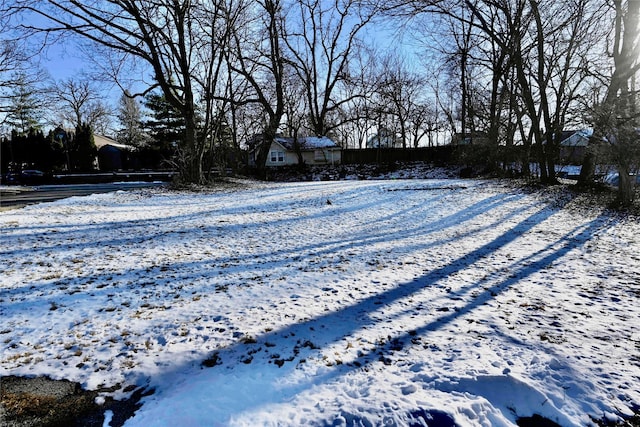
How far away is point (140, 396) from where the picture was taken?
2.55 m

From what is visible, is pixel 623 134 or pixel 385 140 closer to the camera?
pixel 623 134

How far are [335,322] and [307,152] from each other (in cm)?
4230

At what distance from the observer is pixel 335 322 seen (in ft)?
11.9

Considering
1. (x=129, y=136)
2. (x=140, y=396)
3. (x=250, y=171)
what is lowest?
(x=140, y=396)

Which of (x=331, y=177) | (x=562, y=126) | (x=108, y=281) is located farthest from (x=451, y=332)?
(x=331, y=177)

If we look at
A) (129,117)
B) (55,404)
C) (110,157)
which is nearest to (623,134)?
(55,404)

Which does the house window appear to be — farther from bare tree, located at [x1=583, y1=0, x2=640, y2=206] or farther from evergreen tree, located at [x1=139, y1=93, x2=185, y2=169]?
bare tree, located at [x1=583, y1=0, x2=640, y2=206]

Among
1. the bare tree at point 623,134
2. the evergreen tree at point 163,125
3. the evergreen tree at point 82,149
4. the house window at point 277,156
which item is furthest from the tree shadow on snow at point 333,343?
the evergreen tree at point 82,149

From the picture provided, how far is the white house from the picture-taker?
42.7 metres

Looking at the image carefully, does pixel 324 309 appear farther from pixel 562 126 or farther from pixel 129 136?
pixel 129 136

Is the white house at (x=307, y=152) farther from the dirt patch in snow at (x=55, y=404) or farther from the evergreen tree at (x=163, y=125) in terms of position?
the dirt patch in snow at (x=55, y=404)

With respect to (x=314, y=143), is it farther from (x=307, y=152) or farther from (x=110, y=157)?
(x=110, y=157)

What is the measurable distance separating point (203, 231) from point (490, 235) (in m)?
6.44

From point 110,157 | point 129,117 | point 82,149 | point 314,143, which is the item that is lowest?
point 110,157
